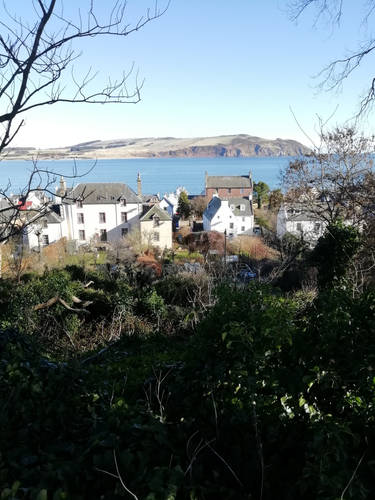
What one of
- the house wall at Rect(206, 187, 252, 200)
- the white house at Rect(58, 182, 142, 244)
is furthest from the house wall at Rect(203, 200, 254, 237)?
the house wall at Rect(206, 187, 252, 200)

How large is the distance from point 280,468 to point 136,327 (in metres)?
8.42

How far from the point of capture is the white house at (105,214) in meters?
36.6

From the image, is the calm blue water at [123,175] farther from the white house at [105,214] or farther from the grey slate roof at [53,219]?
the grey slate roof at [53,219]

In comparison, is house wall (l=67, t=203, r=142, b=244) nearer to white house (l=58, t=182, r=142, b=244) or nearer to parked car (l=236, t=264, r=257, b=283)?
white house (l=58, t=182, r=142, b=244)

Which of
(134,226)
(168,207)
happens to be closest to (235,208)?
(168,207)

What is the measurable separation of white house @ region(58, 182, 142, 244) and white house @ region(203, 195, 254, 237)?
26.9ft

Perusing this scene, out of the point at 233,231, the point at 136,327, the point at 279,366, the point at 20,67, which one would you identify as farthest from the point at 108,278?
the point at 233,231

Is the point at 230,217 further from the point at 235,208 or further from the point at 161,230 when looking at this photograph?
the point at 161,230

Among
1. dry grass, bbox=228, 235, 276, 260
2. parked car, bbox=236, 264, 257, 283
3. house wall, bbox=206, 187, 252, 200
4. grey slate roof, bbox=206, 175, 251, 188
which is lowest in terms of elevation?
dry grass, bbox=228, 235, 276, 260

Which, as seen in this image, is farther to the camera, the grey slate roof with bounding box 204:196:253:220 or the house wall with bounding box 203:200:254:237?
the grey slate roof with bounding box 204:196:253:220

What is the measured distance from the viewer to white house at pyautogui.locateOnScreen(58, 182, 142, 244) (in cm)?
3662

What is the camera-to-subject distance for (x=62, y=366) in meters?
3.49

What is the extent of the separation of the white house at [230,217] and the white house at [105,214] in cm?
820

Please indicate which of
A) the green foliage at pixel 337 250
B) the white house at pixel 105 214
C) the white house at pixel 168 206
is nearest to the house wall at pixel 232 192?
the white house at pixel 168 206
